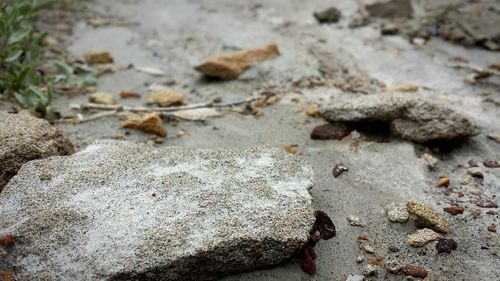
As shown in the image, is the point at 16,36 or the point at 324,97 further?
the point at 324,97

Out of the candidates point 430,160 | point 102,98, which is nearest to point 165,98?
point 102,98

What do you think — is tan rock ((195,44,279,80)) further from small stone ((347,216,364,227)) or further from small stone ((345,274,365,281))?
small stone ((345,274,365,281))

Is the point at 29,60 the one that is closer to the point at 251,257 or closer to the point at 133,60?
the point at 133,60

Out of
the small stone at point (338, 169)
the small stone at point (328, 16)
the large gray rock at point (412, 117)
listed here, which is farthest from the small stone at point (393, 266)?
the small stone at point (328, 16)

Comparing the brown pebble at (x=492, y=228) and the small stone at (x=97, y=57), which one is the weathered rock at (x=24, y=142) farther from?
the brown pebble at (x=492, y=228)

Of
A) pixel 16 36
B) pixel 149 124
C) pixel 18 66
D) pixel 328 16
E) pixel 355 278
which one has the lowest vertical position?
pixel 355 278

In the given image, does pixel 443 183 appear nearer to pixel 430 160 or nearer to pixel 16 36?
pixel 430 160

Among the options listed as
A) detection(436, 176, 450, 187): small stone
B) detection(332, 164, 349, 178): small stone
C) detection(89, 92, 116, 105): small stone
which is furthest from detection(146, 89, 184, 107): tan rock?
detection(436, 176, 450, 187): small stone
